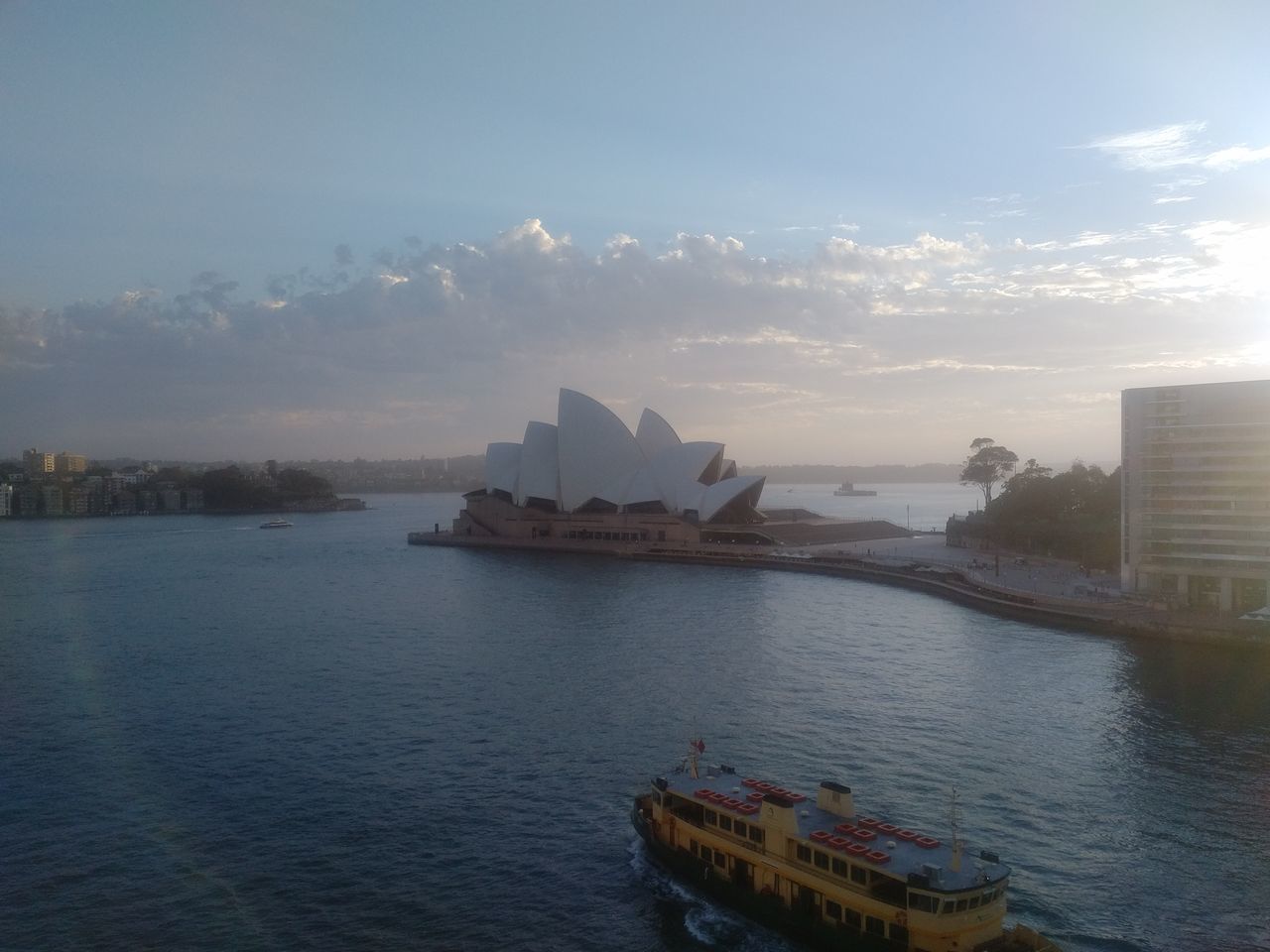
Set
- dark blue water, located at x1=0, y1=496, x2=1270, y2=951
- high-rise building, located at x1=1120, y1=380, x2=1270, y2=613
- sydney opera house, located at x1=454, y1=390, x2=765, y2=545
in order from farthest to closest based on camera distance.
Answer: sydney opera house, located at x1=454, y1=390, x2=765, y2=545 → high-rise building, located at x1=1120, y1=380, x2=1270, y2=613 → dark blue water, located at x1=0, y1=496, x2=1270, y2=951

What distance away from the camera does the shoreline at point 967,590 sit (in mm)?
16766

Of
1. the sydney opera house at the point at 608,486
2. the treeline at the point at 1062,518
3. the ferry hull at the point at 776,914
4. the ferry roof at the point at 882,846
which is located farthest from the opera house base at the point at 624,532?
the ferry hull at the point at 776,914

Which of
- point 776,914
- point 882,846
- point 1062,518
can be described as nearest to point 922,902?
point 882,846

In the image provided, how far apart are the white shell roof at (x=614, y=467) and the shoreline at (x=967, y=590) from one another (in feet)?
7.60

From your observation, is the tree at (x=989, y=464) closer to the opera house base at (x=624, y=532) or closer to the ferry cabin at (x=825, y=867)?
the opera house base at (x=624, y=532)

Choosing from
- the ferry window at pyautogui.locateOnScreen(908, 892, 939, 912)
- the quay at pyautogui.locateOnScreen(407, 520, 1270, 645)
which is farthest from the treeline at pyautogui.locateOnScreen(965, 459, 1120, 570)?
the ferry window at pyautogui.locateOnScreen(908, 892, 939, 912)

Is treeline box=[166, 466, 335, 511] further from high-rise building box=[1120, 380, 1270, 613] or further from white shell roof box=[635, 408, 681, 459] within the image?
high-rise building box=[1120, 380, 1270, 613]

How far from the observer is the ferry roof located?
6.20 meters

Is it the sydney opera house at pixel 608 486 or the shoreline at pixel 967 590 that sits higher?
the sydney opera house at pixel 608 486

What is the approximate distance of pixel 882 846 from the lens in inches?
265

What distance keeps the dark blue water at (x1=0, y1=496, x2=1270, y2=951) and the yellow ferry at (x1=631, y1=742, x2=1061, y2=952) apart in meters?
0.31

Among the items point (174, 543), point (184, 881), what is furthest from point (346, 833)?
point (174, 543)

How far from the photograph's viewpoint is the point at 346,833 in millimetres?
8523

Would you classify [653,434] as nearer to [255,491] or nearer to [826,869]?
[826,869]
